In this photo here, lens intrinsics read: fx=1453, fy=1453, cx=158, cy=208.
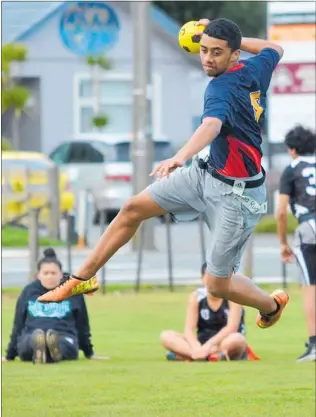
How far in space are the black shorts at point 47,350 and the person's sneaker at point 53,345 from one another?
0.10ft

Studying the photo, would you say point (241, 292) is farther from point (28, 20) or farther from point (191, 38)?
point (28, 20)

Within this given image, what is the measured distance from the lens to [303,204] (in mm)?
12586

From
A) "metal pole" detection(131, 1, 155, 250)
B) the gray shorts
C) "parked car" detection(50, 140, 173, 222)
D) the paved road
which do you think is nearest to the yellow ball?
the gray shorts

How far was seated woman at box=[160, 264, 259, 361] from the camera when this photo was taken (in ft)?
41.0

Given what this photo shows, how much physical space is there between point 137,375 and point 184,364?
3.80ft

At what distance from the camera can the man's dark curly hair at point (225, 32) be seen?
26.9ft

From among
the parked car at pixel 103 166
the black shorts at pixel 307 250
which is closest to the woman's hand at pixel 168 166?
the black shorts at pixel 307 250

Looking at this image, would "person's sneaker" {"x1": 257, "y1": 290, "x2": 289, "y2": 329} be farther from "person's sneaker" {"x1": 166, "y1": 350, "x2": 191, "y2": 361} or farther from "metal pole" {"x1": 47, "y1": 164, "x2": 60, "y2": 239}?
"metal pole" {"x1": 47, "y1": 164, "x2": 60, "y2": 239}

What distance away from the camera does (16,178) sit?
27.8 metres

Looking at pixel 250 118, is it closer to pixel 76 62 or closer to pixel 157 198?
pixel 157 198

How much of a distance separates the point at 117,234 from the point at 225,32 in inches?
53.5

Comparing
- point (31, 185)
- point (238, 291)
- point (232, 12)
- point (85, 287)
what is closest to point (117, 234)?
point (85, 287)

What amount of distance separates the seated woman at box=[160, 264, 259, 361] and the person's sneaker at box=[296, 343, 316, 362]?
1.65 feet

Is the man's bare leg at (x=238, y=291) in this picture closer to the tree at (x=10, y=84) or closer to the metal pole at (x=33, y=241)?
the metal pole at (x=33, y=241)
